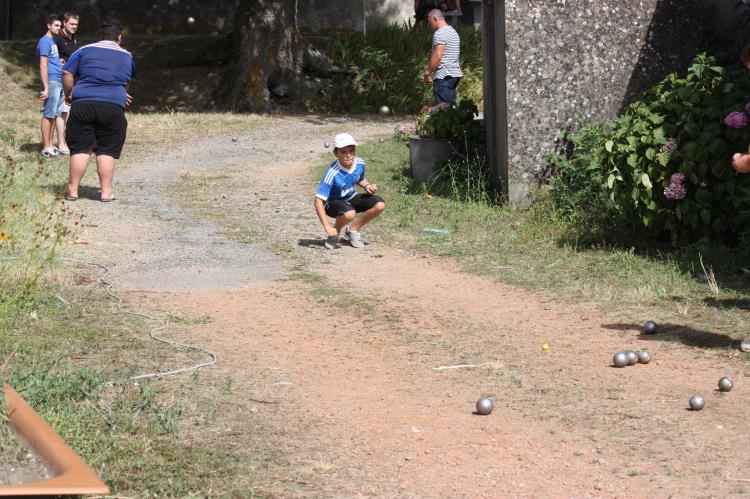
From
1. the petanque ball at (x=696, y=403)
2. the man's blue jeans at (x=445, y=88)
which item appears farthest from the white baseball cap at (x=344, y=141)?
the man's blue jeans at (x=445, y=88)

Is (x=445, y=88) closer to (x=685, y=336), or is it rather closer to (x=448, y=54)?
(x=448, y=54)

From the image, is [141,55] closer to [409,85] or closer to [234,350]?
[409,85]

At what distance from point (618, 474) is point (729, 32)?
7360 millimetres

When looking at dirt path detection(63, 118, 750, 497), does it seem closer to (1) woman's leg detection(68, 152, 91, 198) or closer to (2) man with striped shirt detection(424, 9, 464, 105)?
(1) woman's leg detection(68, 152, 91, 198)

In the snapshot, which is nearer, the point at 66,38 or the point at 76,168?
the point at 76,168

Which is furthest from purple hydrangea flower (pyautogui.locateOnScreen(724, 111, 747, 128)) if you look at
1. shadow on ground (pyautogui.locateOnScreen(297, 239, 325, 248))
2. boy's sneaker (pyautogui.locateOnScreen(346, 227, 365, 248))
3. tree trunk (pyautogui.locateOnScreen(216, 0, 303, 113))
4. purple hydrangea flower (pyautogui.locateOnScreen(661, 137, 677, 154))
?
tree trunk (pyautogui.locateOnScreen(216, 0, 303, 113))

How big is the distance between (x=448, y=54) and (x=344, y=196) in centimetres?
524

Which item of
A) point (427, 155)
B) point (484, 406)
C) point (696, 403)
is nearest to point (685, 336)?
point (696, 403)

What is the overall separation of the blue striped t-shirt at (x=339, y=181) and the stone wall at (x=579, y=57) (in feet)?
6.96

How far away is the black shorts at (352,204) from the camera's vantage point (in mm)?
10299

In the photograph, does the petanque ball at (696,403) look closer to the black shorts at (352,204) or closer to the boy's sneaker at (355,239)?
the black shorts at (352,204)

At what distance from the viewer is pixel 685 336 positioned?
7445 millimetres

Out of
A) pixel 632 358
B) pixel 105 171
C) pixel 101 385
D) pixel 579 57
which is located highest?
pixel 579 57

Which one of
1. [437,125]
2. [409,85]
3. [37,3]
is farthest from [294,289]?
[37,3]
